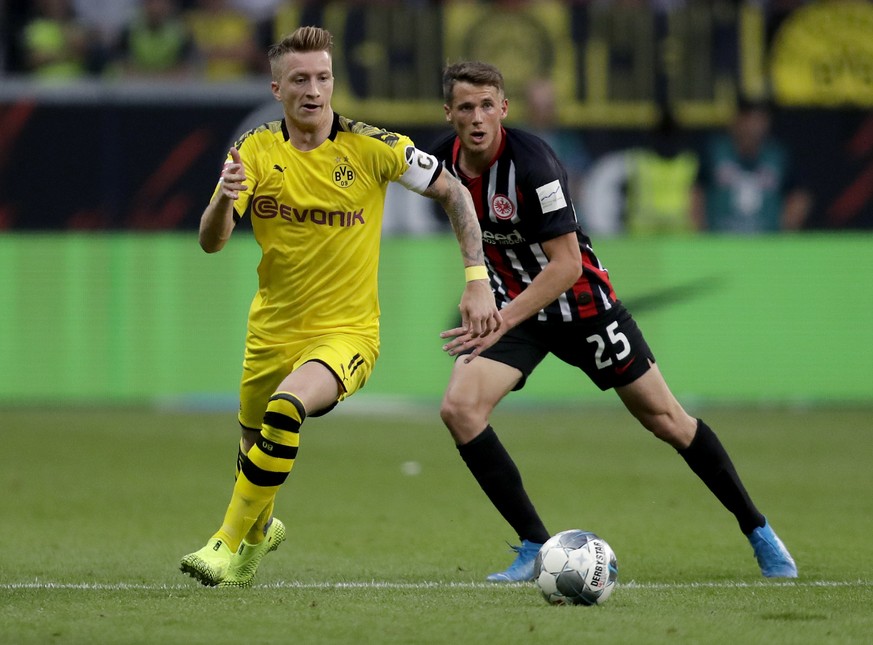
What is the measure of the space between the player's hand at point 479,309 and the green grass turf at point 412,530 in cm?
110

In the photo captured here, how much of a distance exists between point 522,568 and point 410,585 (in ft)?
1.83

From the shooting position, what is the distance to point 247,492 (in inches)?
253

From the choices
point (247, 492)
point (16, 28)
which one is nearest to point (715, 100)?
point (16, 28)

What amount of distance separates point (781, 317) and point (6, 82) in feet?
28.8

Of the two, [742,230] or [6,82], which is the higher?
[6,82]

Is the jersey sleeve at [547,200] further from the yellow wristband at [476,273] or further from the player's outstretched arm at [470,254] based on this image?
the yellow wristband at [476,273]

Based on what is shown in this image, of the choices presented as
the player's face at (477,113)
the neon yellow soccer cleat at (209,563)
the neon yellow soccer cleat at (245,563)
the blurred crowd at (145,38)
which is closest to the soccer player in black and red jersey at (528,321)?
the player's face at (477,113)

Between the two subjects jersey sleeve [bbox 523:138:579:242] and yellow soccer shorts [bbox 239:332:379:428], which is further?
jersey sleeve [bbox 523:138:579:242]

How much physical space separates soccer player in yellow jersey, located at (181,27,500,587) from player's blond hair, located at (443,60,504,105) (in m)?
0.36

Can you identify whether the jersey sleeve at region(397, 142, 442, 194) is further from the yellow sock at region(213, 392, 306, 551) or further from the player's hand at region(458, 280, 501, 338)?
the yellow sock at region(213, 392, 306, 551)

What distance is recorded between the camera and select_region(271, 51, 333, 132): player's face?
21.5 feet

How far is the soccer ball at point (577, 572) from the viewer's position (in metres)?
6.03

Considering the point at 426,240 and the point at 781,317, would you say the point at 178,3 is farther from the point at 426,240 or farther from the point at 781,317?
the point at 781,317

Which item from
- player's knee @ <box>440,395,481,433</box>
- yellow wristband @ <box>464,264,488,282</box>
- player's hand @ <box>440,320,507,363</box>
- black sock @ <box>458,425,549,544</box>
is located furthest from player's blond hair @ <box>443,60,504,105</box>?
black sock @ <box>458,425,549,544</box>
